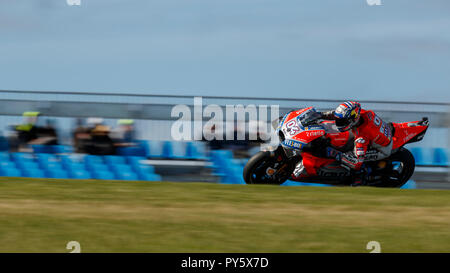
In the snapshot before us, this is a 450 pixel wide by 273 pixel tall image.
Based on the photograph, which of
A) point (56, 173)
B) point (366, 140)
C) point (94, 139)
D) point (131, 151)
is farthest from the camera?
point (131, 151)

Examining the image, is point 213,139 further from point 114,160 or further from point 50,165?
point 50,165

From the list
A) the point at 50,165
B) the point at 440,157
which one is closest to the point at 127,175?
the point at 50,165

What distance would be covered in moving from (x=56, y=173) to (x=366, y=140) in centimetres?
613

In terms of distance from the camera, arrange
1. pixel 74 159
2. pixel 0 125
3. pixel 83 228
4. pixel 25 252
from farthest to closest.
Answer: pixel 0 125
pixel 74 159
pixel 83 228
pixel 25 252

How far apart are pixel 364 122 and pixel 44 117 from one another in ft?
21.6

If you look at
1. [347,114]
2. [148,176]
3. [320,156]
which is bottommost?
[148,176]

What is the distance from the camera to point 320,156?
978 centimetres

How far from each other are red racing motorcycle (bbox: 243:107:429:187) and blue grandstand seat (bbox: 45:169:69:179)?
4401 mm

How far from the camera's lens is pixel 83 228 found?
18.6 feet

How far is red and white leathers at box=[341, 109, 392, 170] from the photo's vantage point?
970 centimetres

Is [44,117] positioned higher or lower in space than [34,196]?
higher
